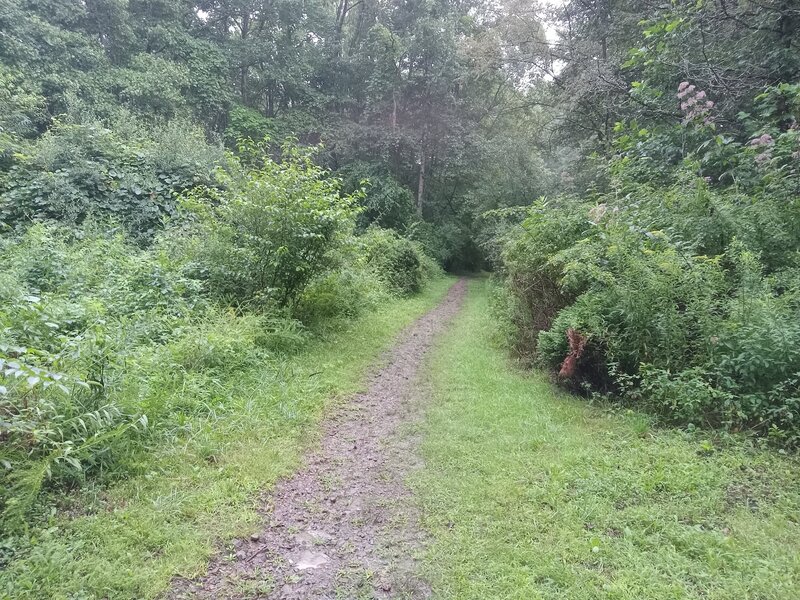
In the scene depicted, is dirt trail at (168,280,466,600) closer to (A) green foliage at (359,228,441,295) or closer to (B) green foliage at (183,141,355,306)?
(B) green foliage at (183,141,355,306)

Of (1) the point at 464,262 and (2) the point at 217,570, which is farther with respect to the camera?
(1) the point at 464,262

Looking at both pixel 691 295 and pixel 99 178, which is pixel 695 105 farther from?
pixel 99 178

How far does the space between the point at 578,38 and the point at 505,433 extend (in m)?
13.8

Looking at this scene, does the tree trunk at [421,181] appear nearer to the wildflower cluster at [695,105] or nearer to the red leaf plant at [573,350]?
the wildflower cluster at [695,105]

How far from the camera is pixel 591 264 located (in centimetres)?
601

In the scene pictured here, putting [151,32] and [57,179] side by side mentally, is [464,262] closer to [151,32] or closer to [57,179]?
[151,32]

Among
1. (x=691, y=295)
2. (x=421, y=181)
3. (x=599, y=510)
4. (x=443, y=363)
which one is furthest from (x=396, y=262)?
(x=599, y=510)

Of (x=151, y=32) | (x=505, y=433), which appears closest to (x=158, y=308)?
(x=505, y=433)

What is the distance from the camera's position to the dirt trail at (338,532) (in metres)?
2.70

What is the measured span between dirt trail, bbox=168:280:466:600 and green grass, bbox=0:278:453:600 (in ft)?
0.54


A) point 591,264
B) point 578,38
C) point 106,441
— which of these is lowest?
point 106,441

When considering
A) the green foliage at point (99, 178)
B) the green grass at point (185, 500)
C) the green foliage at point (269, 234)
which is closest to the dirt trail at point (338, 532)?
the green grass at point (185, 500)

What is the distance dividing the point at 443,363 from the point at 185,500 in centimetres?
475

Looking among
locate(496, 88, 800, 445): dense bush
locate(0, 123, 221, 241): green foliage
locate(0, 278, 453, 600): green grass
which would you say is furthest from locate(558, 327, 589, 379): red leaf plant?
locate(0, 123, 221, 241): green foliage
